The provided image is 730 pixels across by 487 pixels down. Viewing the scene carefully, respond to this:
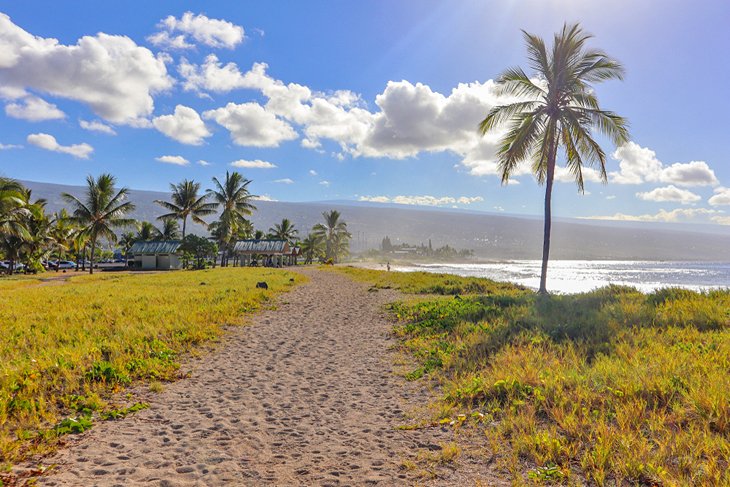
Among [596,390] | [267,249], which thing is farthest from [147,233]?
[596,390]

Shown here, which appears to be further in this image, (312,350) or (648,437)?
(312,350)

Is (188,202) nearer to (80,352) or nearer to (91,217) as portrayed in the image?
(91,217)

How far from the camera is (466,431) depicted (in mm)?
4605

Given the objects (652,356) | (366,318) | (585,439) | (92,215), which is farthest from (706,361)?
(92,215)

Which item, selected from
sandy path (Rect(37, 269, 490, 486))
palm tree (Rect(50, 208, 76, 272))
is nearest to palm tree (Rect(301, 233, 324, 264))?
palm tree (Rect(50, 208, 76, 272))

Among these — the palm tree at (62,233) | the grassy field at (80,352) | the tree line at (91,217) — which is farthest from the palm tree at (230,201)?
the grassy field at (80,352)

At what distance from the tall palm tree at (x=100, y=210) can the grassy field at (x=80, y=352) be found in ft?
97.5

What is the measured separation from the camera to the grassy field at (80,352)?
4852 millimetres

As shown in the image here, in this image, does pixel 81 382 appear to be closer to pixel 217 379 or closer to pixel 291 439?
pixel 217 379

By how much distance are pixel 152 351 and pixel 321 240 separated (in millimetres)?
76785

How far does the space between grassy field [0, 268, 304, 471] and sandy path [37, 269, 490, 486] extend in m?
0.63

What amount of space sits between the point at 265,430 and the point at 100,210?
4595cm

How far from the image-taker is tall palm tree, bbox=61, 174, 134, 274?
3991cm

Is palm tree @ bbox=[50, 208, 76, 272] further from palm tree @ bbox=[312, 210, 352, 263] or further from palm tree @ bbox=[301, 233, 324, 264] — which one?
palm tree @ bbox=[301, 233, 324, 264]
